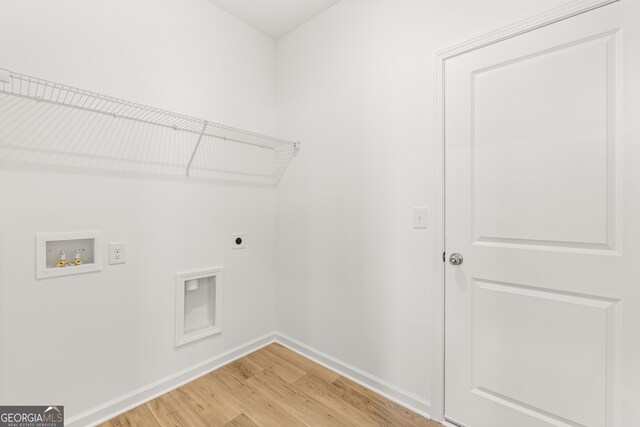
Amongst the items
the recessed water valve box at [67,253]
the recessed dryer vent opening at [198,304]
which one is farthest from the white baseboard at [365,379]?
the recessed water valve box at [67,253]

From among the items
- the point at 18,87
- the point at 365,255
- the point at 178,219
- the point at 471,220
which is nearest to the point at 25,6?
the point at 18,87

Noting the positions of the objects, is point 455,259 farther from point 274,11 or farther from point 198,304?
point 274,11

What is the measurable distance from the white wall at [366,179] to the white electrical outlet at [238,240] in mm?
336

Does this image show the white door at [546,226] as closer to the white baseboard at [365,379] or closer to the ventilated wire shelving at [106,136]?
the white baseboard at [365,379]

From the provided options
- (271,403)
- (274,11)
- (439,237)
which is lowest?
(271,403)

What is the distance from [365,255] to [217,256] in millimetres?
1071

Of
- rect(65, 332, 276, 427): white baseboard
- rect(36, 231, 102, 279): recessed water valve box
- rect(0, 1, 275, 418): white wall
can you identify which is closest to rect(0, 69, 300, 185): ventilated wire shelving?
rect(0, 1, 275, 418): white wall

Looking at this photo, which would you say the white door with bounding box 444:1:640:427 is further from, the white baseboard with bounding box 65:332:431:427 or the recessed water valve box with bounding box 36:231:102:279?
the recessed water valve box with bounding box 36:231:102:279

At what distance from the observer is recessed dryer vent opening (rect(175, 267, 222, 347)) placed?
1877 mm

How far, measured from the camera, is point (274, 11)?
2.12 m

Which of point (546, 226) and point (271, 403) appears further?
point (271, 403)

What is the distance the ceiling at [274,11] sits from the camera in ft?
6.68

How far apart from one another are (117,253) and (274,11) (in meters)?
1.98

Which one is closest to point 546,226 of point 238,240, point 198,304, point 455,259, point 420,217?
point 455,259
